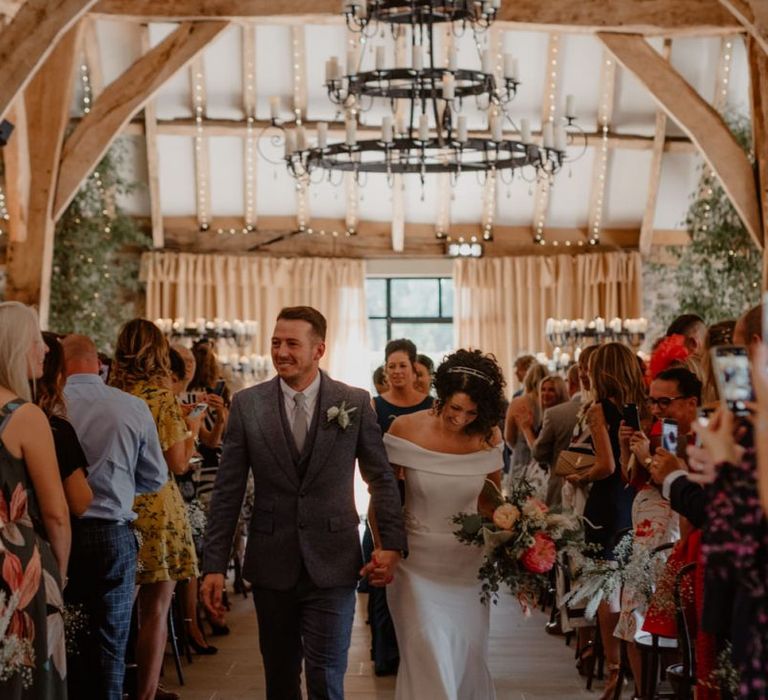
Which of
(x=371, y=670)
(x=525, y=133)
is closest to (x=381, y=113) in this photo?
(x=525, y=133)

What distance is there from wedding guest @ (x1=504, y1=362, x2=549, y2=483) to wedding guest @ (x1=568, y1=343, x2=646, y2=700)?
9.69 feet

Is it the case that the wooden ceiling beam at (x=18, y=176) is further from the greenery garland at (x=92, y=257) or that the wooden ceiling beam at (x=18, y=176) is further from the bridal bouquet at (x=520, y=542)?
the bridal bouquet at (x=520, y=542)

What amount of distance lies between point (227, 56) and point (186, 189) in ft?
6.52

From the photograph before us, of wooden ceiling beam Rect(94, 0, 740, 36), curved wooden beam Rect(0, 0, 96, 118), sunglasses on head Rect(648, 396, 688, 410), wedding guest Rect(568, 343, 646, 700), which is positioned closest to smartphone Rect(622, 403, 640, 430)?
wedding guest Rect(568, 343, 646, 700)

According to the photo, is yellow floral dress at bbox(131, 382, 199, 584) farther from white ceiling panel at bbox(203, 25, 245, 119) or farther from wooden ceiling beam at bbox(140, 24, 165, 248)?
white ceiling panel at bbox(203, 25, 245, 119)

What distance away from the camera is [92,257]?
1386 centimetres

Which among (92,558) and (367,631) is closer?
(92,558)

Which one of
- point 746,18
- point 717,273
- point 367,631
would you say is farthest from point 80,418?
point 717,273

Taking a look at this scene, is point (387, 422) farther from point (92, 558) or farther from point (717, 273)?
point (717, 273)

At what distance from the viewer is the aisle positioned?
5.91m

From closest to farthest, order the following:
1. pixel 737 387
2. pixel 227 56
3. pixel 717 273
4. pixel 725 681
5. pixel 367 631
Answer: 1. pixel 737 387
2. pixel 725 681
3. pixel 367 631
4. pixel 717 273
5. pixel 227 56

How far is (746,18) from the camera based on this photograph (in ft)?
26.9

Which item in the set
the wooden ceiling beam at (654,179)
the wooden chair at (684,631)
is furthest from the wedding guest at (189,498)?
the wooden ceiling beam at (654,179)

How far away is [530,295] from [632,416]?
11.2 meters
